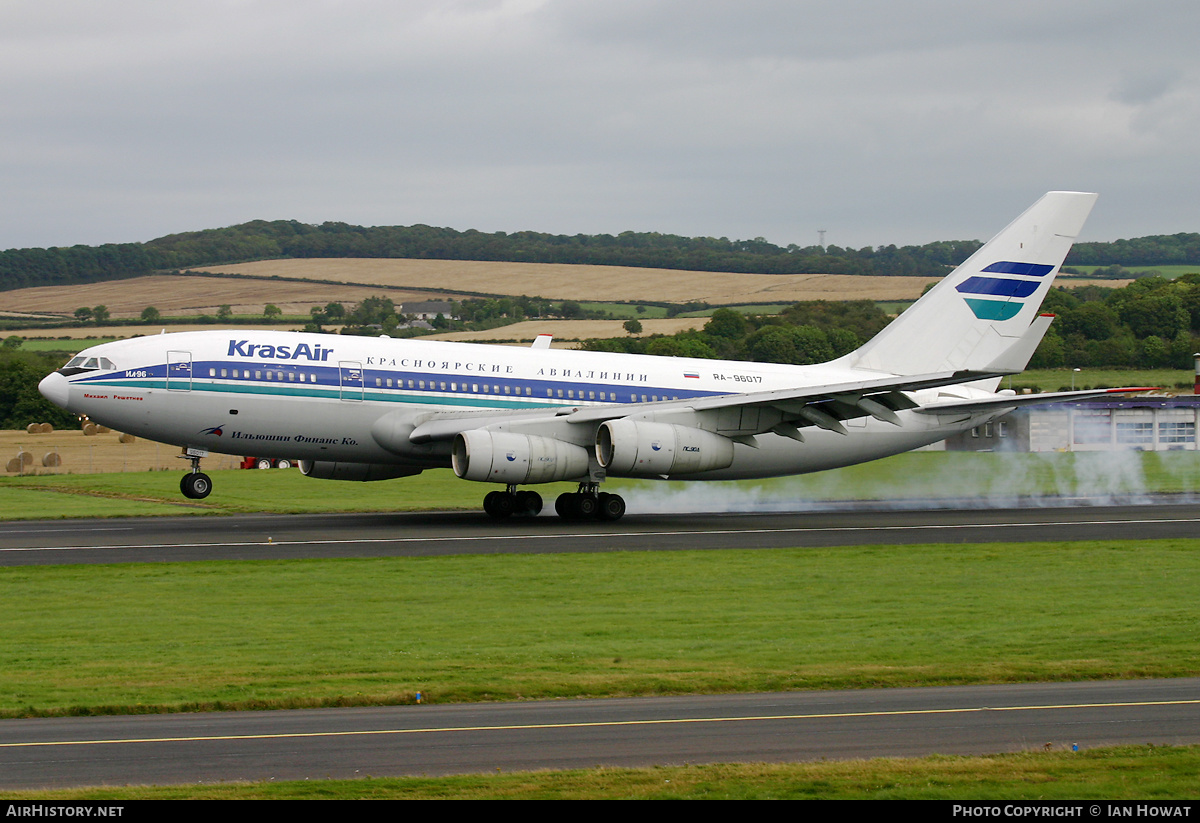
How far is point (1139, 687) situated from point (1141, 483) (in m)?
38.0

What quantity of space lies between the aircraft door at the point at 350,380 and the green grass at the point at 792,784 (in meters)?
24.9

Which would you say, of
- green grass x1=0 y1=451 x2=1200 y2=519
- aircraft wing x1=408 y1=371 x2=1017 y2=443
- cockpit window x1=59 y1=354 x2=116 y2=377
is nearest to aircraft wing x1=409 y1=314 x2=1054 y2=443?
aircraft wing x1=408 y1=371 x2=1017 y2=443

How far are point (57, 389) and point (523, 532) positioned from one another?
1279cm

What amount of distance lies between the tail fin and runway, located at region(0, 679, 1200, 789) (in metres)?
27.5

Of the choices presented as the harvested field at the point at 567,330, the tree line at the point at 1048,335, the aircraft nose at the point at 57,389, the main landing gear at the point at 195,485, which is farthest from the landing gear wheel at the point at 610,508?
the harvested field at the point at 567,330

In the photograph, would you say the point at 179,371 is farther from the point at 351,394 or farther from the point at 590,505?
the point at 590,505

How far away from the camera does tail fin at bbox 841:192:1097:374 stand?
4144 cm

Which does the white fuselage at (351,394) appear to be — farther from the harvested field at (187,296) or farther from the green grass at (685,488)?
the harvested field at (187,296)

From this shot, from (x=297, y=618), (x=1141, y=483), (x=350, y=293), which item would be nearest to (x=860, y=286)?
(x=350, y=293)

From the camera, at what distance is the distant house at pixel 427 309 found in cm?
12000

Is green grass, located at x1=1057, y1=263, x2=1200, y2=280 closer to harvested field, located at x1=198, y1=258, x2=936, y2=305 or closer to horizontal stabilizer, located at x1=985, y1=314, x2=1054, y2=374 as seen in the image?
harvested field, located at x1=198, y1=258, x2=936, y2=305

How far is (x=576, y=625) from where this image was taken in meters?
19.7

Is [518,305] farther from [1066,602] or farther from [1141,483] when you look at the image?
[1066,602]

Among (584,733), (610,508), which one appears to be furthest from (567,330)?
(584,733)
